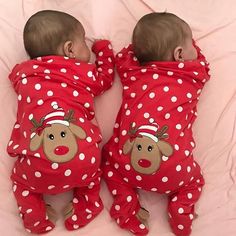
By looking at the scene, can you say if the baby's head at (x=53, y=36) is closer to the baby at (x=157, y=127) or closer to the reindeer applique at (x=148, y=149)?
the baby at (x=157, y=127)

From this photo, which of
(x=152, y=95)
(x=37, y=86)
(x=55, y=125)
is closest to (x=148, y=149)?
(x=152, y=95)

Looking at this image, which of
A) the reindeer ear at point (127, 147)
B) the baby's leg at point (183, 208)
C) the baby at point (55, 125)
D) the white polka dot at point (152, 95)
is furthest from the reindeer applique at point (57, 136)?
the baby's leg at point (183, 208)

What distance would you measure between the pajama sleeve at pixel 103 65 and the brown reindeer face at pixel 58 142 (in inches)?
8.3

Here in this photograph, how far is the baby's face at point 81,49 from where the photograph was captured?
152 cm

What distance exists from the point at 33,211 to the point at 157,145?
0.41 metres

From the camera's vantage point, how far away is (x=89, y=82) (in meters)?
1.50

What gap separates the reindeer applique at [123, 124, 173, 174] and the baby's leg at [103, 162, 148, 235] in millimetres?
102

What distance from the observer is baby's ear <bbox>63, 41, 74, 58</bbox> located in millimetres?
1505

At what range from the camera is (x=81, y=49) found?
5.04 ft

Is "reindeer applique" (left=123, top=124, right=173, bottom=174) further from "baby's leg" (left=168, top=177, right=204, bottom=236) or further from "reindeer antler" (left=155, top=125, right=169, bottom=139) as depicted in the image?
"baby's leg" (left=168, top=177, right=204, bottom=236)

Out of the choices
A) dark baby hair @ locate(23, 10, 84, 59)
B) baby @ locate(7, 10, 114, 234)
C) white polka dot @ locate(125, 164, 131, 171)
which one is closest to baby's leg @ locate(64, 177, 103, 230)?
baby @ locate(7, 10, 114, 234)

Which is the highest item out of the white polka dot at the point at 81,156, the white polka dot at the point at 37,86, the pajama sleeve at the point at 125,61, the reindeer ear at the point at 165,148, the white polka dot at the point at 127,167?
the white polka dot at the point at 37,86

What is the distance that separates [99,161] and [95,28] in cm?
50

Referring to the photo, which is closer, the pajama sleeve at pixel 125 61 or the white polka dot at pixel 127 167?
the white polka dot at pixel 127 167
